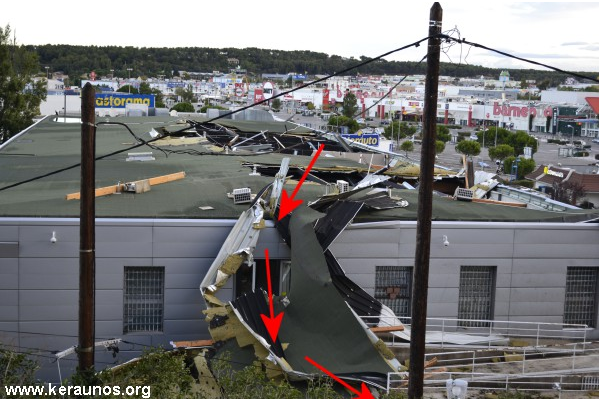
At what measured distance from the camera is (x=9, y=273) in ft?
55.6

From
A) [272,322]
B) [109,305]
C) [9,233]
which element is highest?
[9,233]

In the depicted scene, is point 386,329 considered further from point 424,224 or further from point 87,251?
point 87,251

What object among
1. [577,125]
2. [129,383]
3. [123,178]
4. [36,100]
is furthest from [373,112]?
[129,383]

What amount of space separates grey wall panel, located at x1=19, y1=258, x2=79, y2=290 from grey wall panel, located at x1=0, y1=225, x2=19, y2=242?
469 mm

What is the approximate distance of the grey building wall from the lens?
55.9ft

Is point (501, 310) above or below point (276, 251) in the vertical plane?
below

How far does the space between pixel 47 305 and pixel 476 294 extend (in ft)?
30.7

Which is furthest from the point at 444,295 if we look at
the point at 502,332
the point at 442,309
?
the point at 502,332

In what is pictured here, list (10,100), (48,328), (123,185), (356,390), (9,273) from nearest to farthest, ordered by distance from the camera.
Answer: (356,390)
(9,273)
(48,328)
(123,185)
(10,100)

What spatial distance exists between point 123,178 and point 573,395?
45.8 feet

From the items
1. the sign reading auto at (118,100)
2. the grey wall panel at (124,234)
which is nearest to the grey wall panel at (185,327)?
the grey wall panel at (124,234)

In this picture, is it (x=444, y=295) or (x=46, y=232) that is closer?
(x=46, y=232)

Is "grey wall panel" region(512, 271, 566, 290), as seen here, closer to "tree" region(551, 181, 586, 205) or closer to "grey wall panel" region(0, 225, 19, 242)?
"grey wall panel" region(0, 225, 19, 242)

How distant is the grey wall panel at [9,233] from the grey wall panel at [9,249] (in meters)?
0.08
